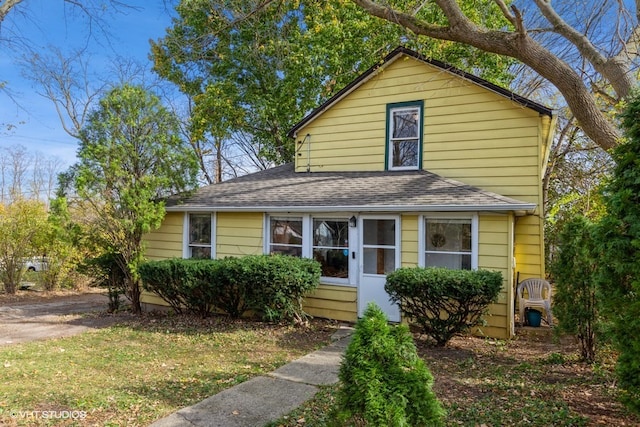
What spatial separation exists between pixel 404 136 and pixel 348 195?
89.9 inches

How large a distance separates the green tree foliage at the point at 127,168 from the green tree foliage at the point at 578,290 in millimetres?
7980

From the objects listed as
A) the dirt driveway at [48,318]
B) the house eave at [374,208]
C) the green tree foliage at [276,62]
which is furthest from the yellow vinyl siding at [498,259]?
the dirt driveway at [48,318]

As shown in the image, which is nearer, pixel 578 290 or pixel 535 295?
pixel 578 290

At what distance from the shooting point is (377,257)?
28.2ft

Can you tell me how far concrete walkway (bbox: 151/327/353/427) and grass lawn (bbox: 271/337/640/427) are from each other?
0.75 ft

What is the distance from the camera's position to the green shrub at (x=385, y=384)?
2.64 metres

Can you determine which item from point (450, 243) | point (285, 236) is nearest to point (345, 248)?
point (285, 236)

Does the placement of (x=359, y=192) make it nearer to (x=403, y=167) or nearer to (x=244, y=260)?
(x=403, y=167)

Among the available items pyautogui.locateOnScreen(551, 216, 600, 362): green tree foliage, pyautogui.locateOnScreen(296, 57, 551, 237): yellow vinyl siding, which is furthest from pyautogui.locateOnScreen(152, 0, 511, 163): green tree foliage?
pyautogui.locateOnScreen(551, 216, 600, 362): green tree foliage

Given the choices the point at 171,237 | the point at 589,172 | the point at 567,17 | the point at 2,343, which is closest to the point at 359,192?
the point at 171,237

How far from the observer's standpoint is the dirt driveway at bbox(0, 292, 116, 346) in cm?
817

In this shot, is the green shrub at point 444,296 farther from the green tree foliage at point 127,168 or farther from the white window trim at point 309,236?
the green tree foliage at point 127,168

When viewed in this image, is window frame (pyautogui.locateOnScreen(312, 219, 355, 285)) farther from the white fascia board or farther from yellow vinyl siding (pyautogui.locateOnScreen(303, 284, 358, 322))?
the white fascia board

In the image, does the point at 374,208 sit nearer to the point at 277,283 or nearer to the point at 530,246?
the point at 277,283
